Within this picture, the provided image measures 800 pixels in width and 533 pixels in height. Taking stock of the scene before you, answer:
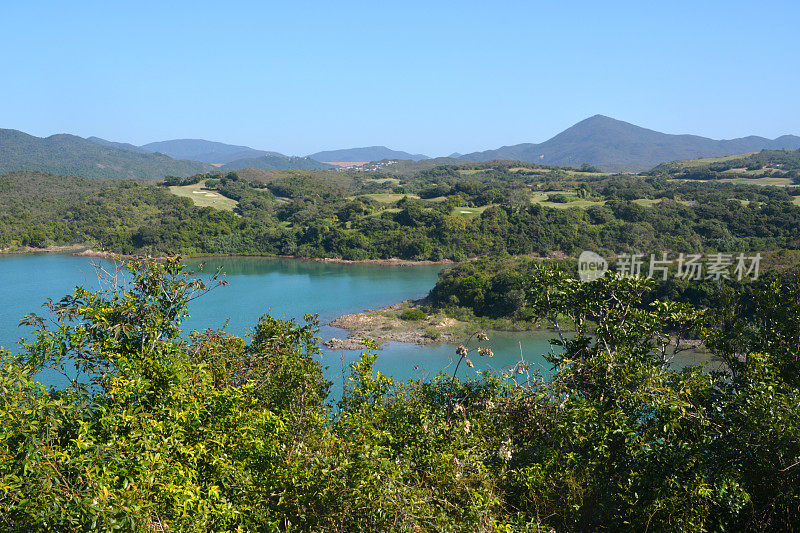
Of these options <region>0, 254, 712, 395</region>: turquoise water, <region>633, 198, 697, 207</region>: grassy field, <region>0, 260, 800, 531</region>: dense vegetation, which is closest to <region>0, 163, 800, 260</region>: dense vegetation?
<region>633, 198, 697, 207</region>: grassy field

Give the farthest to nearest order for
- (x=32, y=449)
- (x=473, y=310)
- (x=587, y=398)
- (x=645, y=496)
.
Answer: (x=473, y=310)
(x=587, y=398)
(x=645, y=496)
(x=32, y=449)

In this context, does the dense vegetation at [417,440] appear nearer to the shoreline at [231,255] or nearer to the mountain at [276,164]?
the shoreline at [231,255]

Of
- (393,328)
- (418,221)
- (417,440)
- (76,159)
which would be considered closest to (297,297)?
(393,328)

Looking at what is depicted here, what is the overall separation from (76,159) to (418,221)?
105247 millimetres

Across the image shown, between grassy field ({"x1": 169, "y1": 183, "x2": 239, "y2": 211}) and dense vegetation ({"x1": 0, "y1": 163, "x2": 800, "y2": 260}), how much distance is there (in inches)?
49.1

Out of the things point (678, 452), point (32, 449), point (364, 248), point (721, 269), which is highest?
point (32, 449)

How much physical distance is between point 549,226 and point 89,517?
39.0 m

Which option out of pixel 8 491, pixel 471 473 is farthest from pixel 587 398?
pixel 8 491

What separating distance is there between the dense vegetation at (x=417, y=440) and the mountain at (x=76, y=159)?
112 meters

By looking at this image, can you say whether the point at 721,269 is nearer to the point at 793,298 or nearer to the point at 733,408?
the point at 793,298

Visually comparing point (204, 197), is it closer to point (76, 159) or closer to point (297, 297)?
point (297, 297)

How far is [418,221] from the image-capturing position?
1702 inches

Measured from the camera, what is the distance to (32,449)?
2756mm

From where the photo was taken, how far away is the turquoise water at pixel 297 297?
58.1 ft
